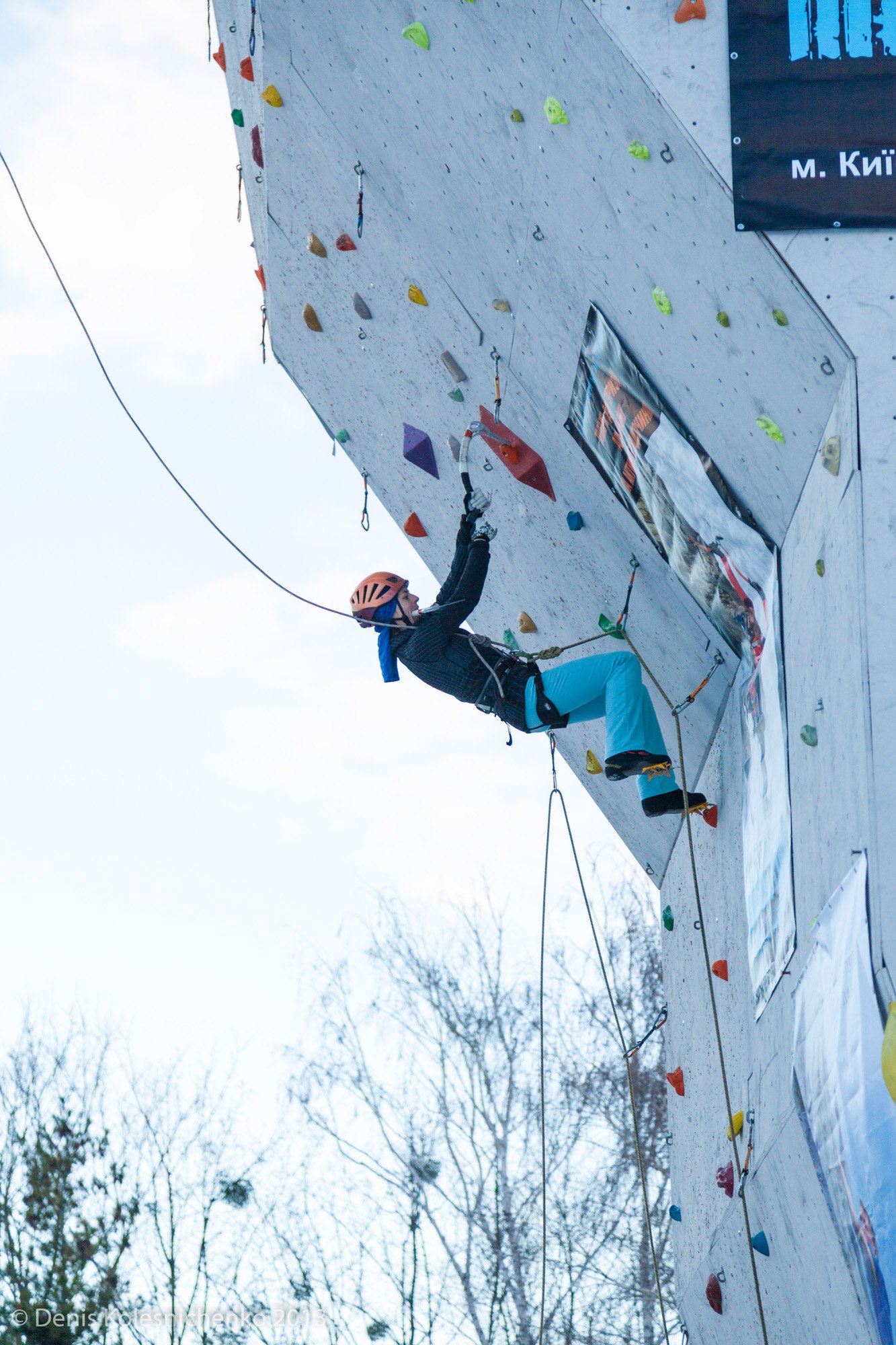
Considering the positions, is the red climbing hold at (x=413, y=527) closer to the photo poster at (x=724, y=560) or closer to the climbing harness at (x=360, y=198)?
the climbing harness at (x=360, y=198)

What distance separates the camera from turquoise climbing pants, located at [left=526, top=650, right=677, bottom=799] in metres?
3.95

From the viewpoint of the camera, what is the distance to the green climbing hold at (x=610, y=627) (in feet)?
15.0

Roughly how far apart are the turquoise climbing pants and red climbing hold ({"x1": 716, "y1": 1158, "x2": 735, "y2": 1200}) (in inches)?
43.1

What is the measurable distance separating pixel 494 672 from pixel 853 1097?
181 centimetres

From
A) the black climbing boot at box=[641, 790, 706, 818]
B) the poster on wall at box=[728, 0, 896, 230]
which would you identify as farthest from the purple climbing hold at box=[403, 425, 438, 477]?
the poster on wall at box=[728, 0, 896, 230]

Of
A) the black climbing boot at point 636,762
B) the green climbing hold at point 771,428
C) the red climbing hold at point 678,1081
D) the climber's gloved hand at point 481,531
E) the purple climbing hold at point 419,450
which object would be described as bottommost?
the red climbing hold at point 678,1081

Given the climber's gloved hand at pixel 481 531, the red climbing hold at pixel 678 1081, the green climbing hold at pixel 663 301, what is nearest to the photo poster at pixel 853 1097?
the green climbing hold at pixel 663 301

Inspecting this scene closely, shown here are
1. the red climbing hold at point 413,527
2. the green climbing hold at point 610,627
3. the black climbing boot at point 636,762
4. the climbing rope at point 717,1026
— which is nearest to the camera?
the climbing rope at point 717,1026

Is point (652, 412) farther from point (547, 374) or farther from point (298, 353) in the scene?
point (298, 353)

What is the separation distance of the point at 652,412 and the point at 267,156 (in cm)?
172

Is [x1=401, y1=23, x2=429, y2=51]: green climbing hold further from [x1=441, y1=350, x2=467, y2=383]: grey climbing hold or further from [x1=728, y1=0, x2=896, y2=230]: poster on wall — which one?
[x1=441, y1=350, x2=467, y2=383]: grey climbing hold

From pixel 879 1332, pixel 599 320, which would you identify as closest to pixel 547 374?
pixel 599 320

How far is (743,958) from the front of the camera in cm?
402

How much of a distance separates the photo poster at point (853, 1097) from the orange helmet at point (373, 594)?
1.75m
